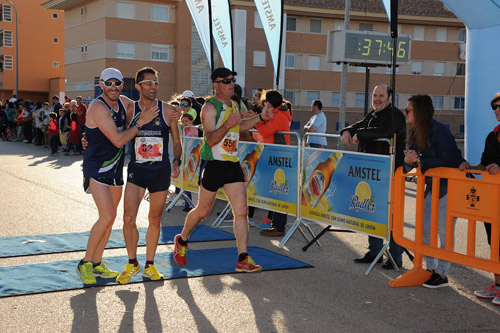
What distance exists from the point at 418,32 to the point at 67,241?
190ft

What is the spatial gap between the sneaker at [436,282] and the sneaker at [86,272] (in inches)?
130

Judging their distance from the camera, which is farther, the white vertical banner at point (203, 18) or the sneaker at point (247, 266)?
the white vertical banner at point (203, 18)

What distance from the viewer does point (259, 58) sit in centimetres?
5597

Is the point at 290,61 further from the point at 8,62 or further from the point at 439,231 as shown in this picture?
the point at 439,231

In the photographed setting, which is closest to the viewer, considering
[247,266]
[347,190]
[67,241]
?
[247,266]

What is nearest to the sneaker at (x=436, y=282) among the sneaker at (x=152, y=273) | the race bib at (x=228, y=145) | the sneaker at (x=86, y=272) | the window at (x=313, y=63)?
the race bib at (x=228, y=145)

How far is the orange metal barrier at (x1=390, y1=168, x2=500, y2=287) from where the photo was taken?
19.3ft

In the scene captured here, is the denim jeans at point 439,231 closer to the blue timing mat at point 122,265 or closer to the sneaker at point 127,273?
the blue timing mat at point 122,265

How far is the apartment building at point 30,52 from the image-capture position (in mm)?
79188

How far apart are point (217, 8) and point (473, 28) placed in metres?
9.28

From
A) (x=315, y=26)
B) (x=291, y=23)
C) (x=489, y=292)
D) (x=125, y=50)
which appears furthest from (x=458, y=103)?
(x=489, y=292)

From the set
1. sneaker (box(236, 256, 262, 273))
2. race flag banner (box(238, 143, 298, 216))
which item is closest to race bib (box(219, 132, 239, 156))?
sneaker (box(236, 256, 262, 273))

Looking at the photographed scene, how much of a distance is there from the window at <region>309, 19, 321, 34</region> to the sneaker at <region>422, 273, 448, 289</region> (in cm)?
5336

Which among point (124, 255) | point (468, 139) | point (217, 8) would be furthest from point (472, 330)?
point (217, 8)
